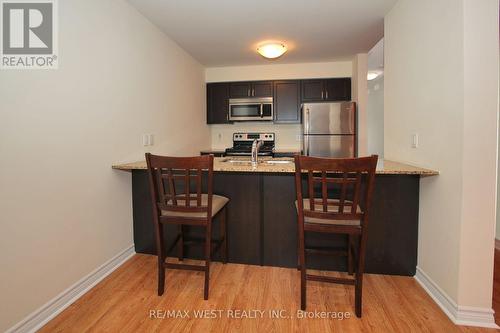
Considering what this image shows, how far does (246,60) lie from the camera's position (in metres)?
4.34

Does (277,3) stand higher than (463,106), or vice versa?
(277,3)

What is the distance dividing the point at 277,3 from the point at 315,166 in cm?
185

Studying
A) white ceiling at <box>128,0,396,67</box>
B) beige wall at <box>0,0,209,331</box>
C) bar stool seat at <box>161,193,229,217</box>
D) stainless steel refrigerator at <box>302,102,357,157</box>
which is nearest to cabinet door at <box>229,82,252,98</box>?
white ceiling at <box>128,0,396,67</box>

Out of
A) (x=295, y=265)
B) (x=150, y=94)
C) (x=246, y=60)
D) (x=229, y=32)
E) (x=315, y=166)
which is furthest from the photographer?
(x=246, y=60)

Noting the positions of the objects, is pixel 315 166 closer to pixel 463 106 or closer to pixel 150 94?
pixel 463 106

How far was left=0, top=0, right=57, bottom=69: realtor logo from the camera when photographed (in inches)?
58.5

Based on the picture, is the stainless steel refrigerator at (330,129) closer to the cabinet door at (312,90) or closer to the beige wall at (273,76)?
the cabinet door at (312,90)

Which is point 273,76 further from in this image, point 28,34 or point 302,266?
point 302,266

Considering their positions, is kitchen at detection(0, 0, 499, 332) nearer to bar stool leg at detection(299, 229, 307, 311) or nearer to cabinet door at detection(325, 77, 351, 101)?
bar stool leg at detection(299, 229, 307, 311)

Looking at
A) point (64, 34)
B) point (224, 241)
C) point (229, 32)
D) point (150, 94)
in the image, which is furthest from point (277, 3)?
point (224, 241)

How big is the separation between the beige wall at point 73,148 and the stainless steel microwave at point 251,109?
1.87 metres

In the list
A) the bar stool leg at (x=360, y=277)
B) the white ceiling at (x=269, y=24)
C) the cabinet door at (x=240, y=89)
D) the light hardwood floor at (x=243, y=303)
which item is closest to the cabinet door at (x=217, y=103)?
the cabinet door at (x=240, y=89)

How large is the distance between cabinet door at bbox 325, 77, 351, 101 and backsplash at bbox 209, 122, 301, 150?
29.8 inches

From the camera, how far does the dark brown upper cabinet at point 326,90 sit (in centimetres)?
438
